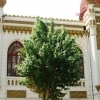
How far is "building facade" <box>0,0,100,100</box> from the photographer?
1689cm

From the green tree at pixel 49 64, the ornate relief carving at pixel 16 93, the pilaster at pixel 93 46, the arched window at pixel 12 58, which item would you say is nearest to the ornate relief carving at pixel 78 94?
the pilaster at pixel 93 46

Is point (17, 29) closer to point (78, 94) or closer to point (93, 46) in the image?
point (93, 46)

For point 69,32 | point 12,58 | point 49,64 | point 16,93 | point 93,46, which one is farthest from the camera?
point 69,32

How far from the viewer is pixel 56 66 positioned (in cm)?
1331

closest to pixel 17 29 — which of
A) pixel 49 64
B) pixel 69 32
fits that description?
pixel 69 32

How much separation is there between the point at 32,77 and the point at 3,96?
3.98m

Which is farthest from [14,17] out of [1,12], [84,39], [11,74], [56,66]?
[56,66]

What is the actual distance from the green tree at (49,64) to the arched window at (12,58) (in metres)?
3.90

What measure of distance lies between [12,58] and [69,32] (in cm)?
446

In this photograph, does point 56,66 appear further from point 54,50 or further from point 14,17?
point 14,17

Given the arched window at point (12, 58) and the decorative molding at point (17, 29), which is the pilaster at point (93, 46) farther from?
the arched window at point (12, 58)

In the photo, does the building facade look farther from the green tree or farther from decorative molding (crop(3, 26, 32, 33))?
the green tree

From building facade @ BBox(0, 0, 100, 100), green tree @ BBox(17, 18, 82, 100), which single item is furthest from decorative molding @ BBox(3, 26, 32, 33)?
green tree @ BBox(17, 18, 82, 100)

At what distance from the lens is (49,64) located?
1306 centimetres
